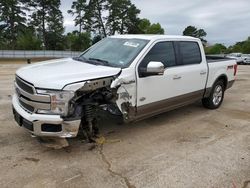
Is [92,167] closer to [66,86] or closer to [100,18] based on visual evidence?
[66,86]

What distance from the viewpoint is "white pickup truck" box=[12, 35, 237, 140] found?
4.21 metres

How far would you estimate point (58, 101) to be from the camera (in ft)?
13.6

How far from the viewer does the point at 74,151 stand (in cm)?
469

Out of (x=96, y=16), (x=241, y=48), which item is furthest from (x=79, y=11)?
(x=241, y=48)

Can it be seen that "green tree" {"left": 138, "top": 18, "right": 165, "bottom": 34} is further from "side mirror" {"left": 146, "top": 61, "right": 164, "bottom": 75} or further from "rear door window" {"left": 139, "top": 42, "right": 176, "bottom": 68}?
"side mirror" {"left": 146, "top": 61, "right": 164, "bottom": 75}

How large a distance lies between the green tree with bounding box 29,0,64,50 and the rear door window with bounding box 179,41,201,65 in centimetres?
5366

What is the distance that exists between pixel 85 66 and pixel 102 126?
1413 mm

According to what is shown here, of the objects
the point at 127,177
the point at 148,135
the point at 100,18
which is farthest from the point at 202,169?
the point at 100,18

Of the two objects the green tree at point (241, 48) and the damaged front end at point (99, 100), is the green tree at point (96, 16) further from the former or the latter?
the damaged front end at point (99, 100)

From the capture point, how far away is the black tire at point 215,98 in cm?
733

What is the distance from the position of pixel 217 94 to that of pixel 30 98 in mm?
4951

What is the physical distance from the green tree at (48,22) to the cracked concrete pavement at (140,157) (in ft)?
176

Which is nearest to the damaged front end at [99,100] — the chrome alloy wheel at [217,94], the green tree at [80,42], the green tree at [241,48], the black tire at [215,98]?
the black tire at [215,98]

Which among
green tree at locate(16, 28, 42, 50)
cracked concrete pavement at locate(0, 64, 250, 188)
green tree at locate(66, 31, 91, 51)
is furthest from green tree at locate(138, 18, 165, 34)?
cracked concrete pavement at locate(0, 64, 250, 188)
